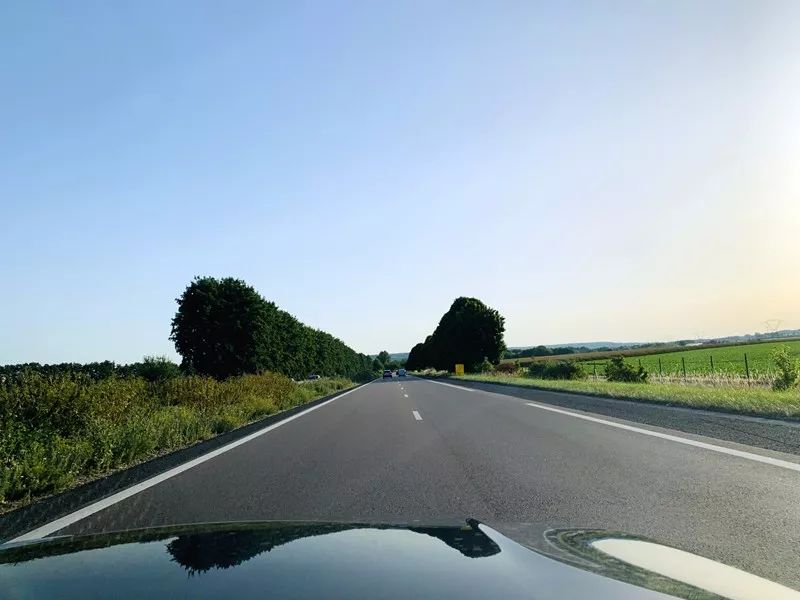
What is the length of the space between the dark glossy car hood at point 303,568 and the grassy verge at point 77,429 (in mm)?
4362

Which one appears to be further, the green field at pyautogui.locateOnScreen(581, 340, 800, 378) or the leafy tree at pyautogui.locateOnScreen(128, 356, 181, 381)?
the leafy tree at pyautogui.locateOnScreen(128, 356, 181, 381)

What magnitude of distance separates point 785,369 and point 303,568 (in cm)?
2134

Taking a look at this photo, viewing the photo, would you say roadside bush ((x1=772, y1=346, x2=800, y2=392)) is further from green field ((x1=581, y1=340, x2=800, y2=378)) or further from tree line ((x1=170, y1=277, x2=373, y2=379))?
tree line ((x1=170, y1=277, x2=373, y2=379))

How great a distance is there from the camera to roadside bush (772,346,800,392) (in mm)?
19641

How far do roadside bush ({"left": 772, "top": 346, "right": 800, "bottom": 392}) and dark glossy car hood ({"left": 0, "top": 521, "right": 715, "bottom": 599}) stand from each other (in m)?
Result: 19.6

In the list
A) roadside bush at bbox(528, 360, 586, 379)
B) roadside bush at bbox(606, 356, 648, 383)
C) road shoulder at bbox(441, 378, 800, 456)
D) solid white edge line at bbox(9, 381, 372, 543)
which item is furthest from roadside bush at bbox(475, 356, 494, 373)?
solid white edge line at bbox(9, 381, 372, 543)

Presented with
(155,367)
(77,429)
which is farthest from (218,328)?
(77,429)

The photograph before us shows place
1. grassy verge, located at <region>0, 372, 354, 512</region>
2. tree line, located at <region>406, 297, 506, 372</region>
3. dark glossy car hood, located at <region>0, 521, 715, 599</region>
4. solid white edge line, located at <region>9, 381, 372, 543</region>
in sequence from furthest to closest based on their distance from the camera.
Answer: tree line, located at <region>406, 297, 506, 372</region> → grassy verge, located at <region>0, 372, 354, 512</region> → solid white edge line, located at <region>9, 381, 372, 543</region> → dark glossy car hood, located at <region>0, 521, 715, 599</region>

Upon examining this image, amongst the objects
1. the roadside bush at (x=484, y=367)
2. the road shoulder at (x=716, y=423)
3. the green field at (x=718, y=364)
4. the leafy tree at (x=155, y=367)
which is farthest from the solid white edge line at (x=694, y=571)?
the roadside bush at (x=484, y=367)

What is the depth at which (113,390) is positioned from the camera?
40.0 ft

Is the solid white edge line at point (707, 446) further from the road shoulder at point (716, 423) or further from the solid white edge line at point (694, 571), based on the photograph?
the solid white edge line at point (694, 571)

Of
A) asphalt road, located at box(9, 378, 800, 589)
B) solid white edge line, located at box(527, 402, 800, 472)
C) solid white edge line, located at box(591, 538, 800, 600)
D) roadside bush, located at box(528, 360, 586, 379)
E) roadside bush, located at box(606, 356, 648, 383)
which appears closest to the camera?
solid white edge line, located at box(591, 538, 800, 600)

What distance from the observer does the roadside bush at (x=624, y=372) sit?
103ft

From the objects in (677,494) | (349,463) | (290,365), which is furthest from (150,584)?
(290,365)
